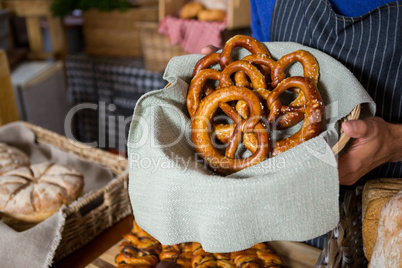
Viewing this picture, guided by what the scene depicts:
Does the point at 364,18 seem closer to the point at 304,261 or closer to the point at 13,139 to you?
the point at 304,261

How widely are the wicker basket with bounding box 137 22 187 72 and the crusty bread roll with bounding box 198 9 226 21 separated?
0.78 ft

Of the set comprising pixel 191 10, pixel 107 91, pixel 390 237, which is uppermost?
pixel 191 10

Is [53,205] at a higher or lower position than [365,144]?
lower

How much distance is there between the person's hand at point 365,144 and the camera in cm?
71

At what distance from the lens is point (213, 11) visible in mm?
2070

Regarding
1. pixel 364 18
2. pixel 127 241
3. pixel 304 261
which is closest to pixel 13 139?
pixel 127 241

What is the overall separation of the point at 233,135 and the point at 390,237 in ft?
1.39

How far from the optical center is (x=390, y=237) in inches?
30.3

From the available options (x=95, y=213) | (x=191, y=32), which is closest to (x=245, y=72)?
→ (x=95, y=213)

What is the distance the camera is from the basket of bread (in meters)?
0.91

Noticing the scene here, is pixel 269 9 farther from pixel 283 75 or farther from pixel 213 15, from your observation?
pixel 213 15

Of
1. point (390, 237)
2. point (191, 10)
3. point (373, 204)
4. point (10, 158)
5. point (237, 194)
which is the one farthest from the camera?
point (191, 10)

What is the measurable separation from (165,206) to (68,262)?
1.58ft

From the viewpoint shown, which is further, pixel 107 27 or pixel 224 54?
pixel 107 27
